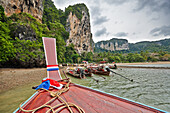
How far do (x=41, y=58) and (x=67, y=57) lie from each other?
72.5 ft

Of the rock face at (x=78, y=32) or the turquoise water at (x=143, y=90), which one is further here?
the rock face at (x=78, y=32)

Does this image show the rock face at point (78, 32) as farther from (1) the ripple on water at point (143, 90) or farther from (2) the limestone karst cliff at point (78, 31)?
(1) the ripple on water at point (143, 90)

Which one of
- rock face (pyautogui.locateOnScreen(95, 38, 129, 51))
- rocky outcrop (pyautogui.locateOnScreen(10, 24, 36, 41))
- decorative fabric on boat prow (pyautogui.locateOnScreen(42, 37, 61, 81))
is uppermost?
rock face (pyautogui.locateOnScreen(95, 38, 129, 51))

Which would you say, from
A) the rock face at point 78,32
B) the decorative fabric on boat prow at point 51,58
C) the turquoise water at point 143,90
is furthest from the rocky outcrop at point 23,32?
the rock face at point 78,32

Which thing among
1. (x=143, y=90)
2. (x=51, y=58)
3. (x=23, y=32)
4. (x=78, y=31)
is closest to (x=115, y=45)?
(x=78, y=31)

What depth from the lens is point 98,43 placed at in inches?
5610

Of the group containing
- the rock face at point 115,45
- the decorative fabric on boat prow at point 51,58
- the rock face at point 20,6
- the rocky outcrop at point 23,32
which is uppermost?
the rock face at point 115,45

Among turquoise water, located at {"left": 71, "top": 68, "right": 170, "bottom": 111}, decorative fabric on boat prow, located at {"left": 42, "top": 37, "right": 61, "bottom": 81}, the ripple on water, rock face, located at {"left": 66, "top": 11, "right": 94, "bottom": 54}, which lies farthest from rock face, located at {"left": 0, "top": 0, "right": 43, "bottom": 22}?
rock face, located at {"left": 66, "top": 11, "right": 94, "bottom": 54}

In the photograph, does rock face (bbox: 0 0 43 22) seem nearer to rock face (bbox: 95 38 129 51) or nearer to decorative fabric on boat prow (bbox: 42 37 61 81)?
decorative fabric on boat prow (bbox: 42 37 61 81)

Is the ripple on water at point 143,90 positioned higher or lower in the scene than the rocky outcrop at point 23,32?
lower

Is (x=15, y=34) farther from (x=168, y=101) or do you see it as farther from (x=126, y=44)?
(x=126, y=44)

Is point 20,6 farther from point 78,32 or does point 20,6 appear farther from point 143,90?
point 78,32

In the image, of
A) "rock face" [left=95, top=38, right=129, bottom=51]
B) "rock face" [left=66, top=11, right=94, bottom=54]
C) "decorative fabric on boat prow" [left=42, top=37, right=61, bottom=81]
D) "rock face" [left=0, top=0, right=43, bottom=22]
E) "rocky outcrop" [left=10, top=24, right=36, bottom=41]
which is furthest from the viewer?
"rock face" [left=95, top=38, right=129, bottom=51]

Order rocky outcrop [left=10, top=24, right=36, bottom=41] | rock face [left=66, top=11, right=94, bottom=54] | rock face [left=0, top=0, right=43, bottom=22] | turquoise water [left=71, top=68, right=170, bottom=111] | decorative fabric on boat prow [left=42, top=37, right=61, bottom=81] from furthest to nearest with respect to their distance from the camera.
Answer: rock face [left=66, top=11, right=94, bottom=54], rock face [left=0, top=0, right=43, bottom=22], rocky outcrop [left=10, top=24, right=36, bottom=41], decorative fabric on boat prow [left=42, top=37, right=61, bottom=81], turquoise water [left=71, top=68, right=170, bottom=111]
